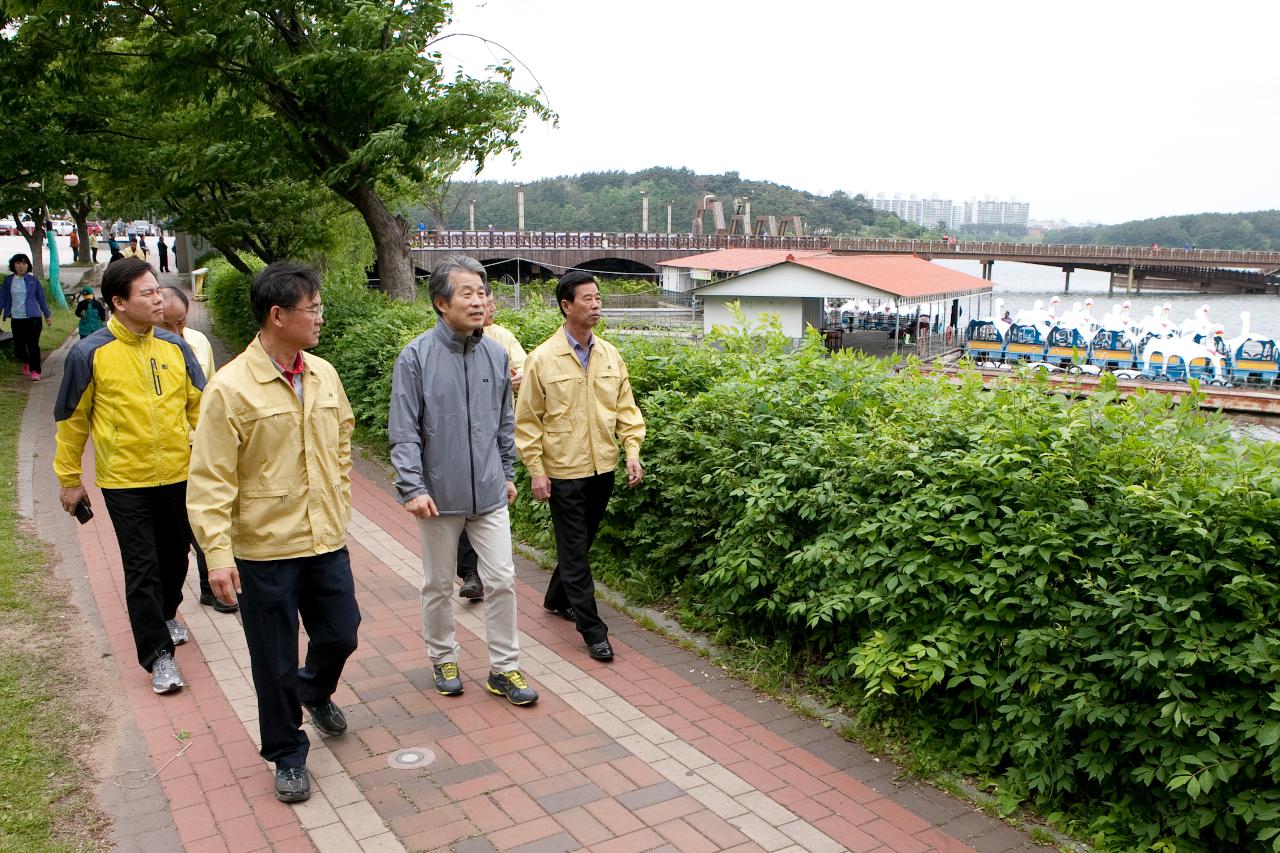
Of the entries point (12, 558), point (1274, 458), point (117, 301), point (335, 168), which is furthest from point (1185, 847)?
point (335, 168)

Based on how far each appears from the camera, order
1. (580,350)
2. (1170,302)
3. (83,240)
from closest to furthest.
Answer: (580,350), (83,240), (1170,302)

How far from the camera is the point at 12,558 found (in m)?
6.16

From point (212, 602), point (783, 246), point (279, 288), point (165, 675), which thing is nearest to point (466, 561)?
point (212, 602)

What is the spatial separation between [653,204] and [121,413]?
360ft

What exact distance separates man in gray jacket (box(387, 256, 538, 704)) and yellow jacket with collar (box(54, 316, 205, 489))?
114cm

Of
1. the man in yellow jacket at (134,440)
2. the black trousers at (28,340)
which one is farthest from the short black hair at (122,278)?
the black trousers at (28,340)

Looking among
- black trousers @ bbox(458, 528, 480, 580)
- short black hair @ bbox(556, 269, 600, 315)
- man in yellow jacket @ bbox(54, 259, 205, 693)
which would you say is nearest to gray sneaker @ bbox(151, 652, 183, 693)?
man in yellow jacket @ bbox(54, 259, 205, 693)

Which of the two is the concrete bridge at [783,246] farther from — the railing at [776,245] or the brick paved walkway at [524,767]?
the brick paved walkway at [524,767]

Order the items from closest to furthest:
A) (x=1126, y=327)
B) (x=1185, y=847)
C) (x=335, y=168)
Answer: (x=1185, y=847) → (x=335, y=168) → (x=1126, y=327)

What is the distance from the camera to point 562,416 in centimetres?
479

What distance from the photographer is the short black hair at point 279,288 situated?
11.4ft

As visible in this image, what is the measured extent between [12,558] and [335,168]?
21.8ft

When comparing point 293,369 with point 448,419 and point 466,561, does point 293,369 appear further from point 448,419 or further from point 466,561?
point 466,561

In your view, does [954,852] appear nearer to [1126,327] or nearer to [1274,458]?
[1274,458]
